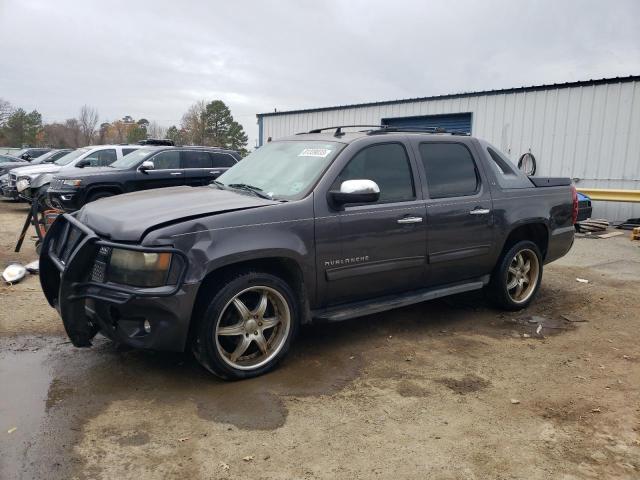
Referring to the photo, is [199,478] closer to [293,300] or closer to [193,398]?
[193,398]

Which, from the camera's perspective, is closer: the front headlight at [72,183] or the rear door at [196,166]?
the front headlight at [72,183]

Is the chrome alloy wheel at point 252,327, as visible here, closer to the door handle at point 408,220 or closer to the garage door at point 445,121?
the door handle at point 408,220

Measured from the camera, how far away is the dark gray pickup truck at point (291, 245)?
3527mm

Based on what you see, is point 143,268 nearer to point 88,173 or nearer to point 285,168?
point 285,168

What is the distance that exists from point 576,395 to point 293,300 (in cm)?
210

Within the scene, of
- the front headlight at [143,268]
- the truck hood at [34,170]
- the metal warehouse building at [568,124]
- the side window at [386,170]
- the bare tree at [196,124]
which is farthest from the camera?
the bare tree at [196,124]

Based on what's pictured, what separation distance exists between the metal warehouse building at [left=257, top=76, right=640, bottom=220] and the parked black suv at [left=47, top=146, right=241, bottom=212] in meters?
8.45

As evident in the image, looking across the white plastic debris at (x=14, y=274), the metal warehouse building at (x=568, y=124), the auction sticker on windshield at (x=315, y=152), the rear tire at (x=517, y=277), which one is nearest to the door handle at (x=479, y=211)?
the rear tire at (x=517, y=277)

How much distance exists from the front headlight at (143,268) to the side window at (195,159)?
822 cm

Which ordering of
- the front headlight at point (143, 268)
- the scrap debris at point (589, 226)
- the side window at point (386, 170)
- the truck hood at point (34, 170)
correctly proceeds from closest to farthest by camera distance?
the front headlight at point (143, 268)
the side window at point (386, 170)
the scrap debris at point (589, 226)
the truck hood at point (34, 170)

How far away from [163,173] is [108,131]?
68.2 m

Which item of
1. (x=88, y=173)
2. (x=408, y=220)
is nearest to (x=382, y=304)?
(x=408, y=220)

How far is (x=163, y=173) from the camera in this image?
1104cm

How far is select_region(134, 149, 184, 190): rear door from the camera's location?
423 inches
